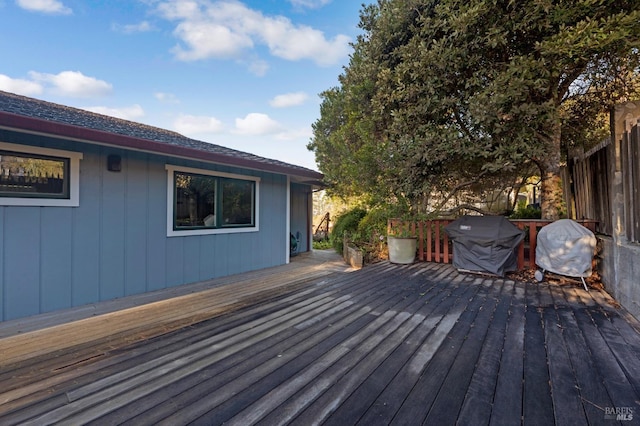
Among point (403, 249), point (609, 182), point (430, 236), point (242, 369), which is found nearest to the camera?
point (242, 369)

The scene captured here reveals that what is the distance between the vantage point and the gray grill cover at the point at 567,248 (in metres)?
3.89

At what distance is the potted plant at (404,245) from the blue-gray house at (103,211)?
2686mm

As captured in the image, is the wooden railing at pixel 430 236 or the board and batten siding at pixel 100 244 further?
the wooden railing at pixel 430 236

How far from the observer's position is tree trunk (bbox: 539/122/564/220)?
4.87 metres

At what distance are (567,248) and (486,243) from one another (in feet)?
3.24

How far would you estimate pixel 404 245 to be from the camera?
573 centimetres

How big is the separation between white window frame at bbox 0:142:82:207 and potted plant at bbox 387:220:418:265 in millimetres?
5102

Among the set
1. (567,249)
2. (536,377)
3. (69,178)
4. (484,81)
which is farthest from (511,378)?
(69,178)

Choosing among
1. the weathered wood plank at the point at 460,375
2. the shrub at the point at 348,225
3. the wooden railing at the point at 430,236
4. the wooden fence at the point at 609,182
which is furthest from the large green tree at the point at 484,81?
the weathered wood plank at the point at 460,375

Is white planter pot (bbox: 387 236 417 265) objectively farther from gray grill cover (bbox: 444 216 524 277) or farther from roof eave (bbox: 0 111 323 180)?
roof eave (bbox: 0 111 323 180)

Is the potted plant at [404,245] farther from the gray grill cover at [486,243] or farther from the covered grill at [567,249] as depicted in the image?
the covered grill at [567,249]

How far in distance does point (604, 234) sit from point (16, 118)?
Answer: 23.8ft

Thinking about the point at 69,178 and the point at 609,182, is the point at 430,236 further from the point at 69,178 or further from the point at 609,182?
the point at 69,178

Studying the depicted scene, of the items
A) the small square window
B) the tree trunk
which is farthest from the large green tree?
the small square window
